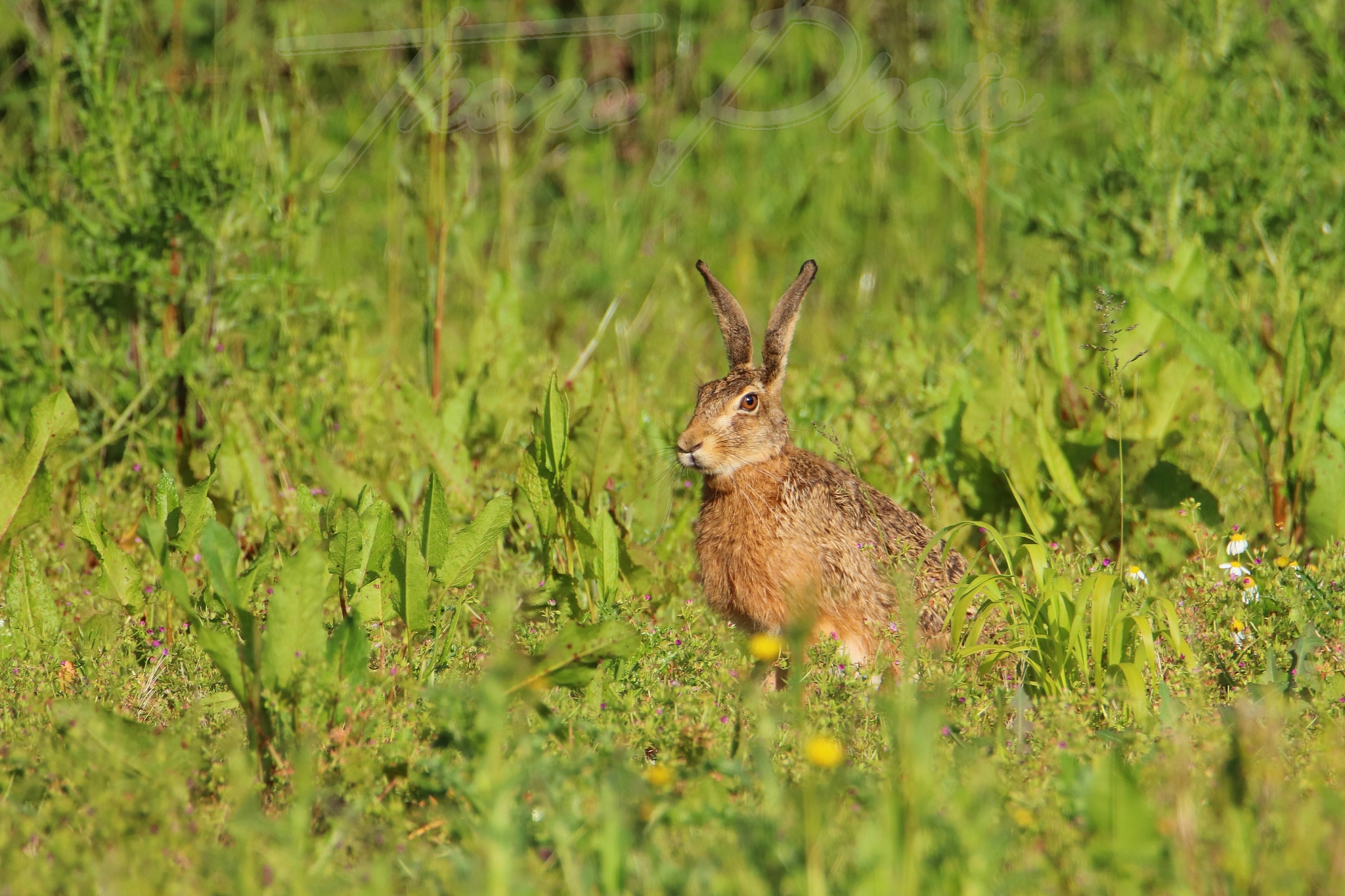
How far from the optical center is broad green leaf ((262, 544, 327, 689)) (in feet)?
9.10

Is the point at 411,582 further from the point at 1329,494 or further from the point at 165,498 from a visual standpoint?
the point at 1329,494

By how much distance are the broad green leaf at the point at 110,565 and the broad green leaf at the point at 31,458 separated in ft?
0.98

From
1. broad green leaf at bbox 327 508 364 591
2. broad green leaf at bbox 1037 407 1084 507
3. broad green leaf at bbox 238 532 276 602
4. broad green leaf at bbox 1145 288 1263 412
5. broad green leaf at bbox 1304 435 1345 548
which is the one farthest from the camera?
broad green leaf at bbox 1037 407 1084 507

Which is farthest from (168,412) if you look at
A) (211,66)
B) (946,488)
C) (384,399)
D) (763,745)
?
(763,745)

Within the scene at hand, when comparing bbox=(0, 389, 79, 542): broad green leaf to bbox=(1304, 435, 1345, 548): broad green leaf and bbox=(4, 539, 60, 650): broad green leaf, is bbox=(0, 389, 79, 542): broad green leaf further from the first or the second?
bbox=(1304, 435, 1345, 548): broad green leaf

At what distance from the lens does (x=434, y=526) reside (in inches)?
136

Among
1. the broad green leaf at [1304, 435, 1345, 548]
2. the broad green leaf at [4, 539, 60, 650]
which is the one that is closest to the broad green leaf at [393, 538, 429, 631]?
the broad green leaf at [4, 539, 60, 650]

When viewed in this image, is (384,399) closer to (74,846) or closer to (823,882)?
(74,846)

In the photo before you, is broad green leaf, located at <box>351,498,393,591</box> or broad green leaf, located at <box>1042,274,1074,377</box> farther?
broad green leaf, located at <box>1042,274,1074,377</box>

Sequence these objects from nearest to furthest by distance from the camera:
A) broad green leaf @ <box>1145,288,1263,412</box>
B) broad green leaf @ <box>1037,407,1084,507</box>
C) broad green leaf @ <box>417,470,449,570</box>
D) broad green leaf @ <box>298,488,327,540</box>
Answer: broad green leaf @ <box>417,470,449,570</box>, broad green leaf @ <box>298,488,327,540</box>, broad green leaf @ <box>1145,288,1263,412</box>, broad green leaf @ <box>1037,407,1084,507</box>

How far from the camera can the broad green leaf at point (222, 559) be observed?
9.29ft

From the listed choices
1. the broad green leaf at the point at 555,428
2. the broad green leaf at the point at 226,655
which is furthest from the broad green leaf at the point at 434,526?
the broad green leaf at the point at 226,655

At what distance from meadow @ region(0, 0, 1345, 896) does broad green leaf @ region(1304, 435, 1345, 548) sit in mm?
20

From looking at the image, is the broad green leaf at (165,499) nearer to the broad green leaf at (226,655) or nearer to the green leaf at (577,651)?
the broad green leaf at (226,655)
